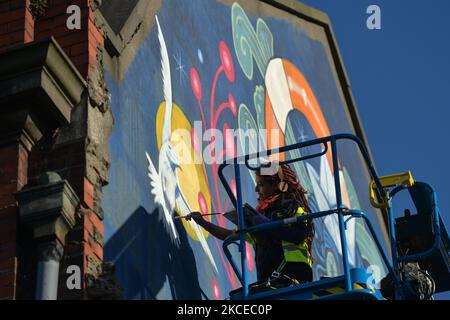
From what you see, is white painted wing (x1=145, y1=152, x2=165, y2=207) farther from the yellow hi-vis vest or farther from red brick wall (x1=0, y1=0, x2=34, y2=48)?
red brick wall (x1=0, y1=0, x2=34, y2=48)

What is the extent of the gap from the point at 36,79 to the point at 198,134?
3792 millimetres

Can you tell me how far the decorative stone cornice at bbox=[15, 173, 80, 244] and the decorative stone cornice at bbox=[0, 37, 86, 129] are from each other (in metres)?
0.78

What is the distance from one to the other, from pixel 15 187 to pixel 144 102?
2531 mm

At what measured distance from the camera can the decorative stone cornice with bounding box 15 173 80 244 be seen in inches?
404

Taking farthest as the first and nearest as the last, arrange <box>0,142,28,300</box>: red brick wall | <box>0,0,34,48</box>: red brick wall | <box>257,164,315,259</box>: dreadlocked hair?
<box>257,164,315,259</box>: dreadlocked hair, <box>0,0,34,48</box>: red brick wall, <box>0,142,28,300</box>: red brick wall

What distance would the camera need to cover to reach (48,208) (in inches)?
406

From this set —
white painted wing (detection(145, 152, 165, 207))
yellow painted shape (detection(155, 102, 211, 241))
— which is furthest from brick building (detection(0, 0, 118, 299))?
yellow painted shape (detection(155, 102, 211, 241))

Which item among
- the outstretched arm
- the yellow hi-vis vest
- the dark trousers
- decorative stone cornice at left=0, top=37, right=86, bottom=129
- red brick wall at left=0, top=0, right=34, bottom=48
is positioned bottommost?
the dark trousers

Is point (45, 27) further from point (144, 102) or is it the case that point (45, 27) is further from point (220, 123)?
point (220, 123)

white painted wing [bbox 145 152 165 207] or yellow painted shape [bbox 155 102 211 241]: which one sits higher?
yellow painted shape [bbox 155 102 211 241]

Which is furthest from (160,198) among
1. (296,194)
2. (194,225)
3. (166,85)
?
(166,85)

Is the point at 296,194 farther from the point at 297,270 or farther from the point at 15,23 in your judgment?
the point at 15,23

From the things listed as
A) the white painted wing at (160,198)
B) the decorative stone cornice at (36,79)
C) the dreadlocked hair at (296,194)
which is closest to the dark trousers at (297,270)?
the dreadlocked hair at (296,194)

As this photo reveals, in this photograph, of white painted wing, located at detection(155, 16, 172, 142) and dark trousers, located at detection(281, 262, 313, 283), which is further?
white painted wing, located at detection(155, 16, 172, 142)
